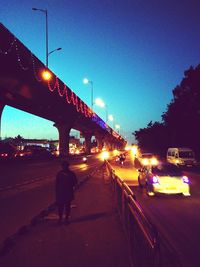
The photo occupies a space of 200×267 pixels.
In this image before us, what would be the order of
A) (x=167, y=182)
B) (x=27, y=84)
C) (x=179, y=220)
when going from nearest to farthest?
1. (x=179, y=220)
2. (x=167, y=182)
3. (x=27, y=84)

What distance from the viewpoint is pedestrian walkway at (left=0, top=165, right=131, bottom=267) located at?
7.04 m

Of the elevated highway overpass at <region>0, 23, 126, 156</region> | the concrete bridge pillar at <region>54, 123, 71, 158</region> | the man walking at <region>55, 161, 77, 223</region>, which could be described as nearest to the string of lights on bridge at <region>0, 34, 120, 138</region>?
the elevated highway overpass at <region>0, 23, 126, 156</region>

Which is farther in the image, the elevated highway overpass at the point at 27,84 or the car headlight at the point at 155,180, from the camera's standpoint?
the elevated highway overpass at the point at 27,84

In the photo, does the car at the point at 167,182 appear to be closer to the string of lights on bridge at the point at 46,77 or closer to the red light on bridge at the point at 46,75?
the string of lights on bridge at the point at 46,77

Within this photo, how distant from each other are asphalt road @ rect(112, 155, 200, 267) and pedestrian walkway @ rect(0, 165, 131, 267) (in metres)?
1.04

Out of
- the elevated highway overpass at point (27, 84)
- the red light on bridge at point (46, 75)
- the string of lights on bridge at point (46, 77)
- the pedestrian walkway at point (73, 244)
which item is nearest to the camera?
→ the pedestrian walkway at point (73, 244)

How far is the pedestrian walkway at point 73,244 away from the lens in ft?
23.1

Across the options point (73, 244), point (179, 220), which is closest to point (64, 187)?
point (73, 244)

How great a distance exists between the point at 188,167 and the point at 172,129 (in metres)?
22.9

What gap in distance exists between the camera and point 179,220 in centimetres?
1158

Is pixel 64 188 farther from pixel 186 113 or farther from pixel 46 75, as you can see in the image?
pixel 186 113

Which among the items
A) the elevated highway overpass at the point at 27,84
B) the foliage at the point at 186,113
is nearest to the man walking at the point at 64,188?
the elevated highway overpass at the point at 27,84

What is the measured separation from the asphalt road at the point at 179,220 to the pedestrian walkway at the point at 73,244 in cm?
104

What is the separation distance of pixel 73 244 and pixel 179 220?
421 centimetres
